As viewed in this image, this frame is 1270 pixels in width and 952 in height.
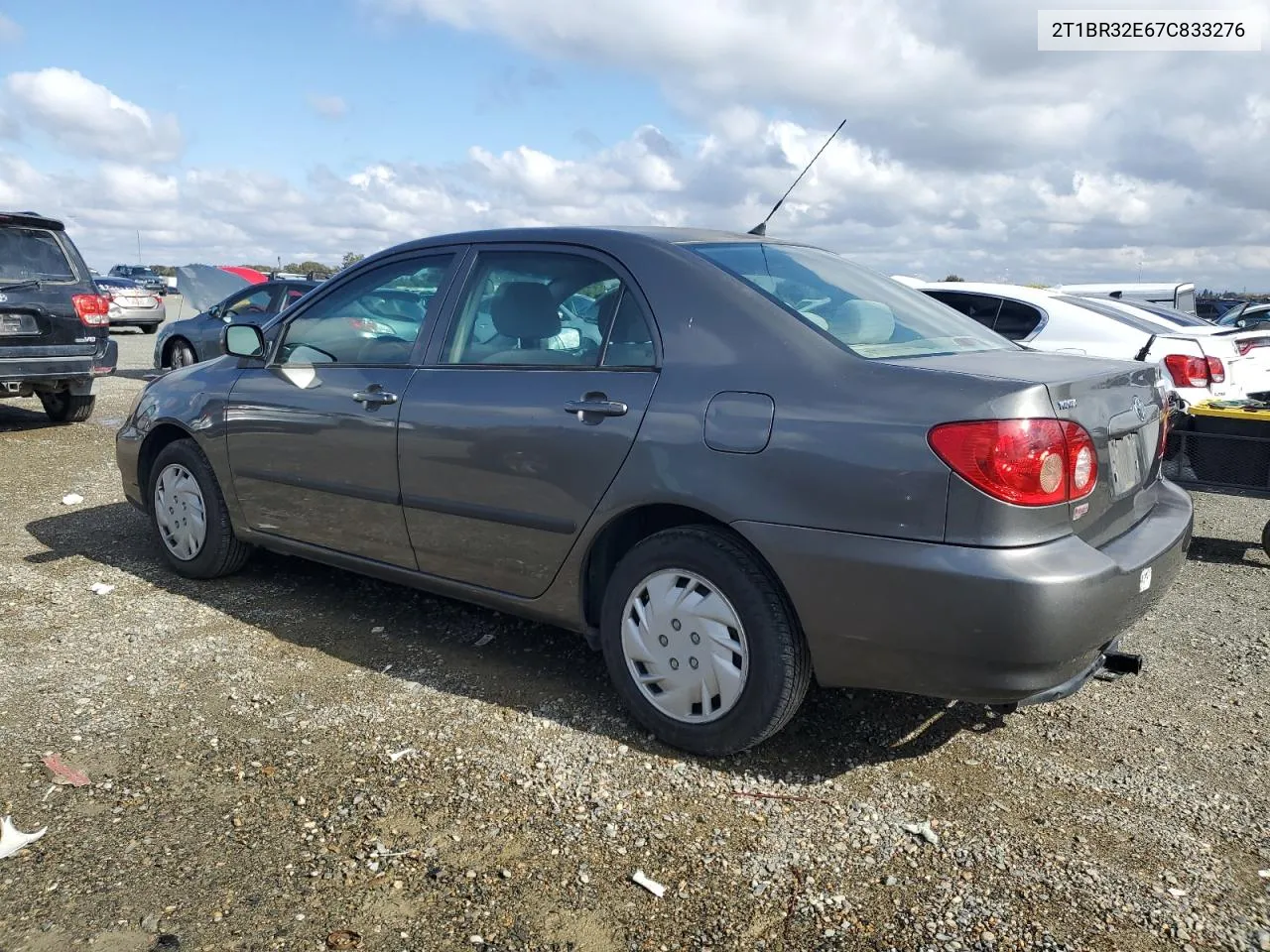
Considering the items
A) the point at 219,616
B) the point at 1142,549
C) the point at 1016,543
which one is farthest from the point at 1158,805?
the point at 219,616

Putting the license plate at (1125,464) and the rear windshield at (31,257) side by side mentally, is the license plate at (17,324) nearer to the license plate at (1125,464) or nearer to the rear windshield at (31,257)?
→ the rear windshield at (31,257)

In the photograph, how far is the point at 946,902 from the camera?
8.24 ft

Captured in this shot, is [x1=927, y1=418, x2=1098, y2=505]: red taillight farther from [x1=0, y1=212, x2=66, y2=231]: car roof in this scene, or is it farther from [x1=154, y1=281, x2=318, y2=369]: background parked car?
[x1=154, y1=281, x2=318, y2=369]: background parked car

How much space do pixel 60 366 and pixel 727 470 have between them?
26.8ft

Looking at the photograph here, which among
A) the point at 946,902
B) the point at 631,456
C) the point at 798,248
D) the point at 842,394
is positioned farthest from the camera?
the point at 798,248

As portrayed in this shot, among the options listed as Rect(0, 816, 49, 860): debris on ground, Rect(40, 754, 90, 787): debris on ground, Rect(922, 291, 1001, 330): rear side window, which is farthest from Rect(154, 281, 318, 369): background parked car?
Rect(0, 816, 49, 860): debris on ground

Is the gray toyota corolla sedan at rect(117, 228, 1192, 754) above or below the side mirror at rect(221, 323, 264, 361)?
below

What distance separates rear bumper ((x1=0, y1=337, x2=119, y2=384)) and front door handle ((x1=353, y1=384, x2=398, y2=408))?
6.25 m

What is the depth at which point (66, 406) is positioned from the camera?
10133 mm

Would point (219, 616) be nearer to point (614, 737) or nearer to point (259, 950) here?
point (614, 737)

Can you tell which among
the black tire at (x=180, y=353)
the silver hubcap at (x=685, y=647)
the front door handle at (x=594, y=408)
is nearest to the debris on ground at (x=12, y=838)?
the silver hubcap at (x=685, y=647)

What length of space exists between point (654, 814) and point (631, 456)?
107cm

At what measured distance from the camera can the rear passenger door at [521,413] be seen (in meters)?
3.35

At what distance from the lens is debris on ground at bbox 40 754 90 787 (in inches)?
122
